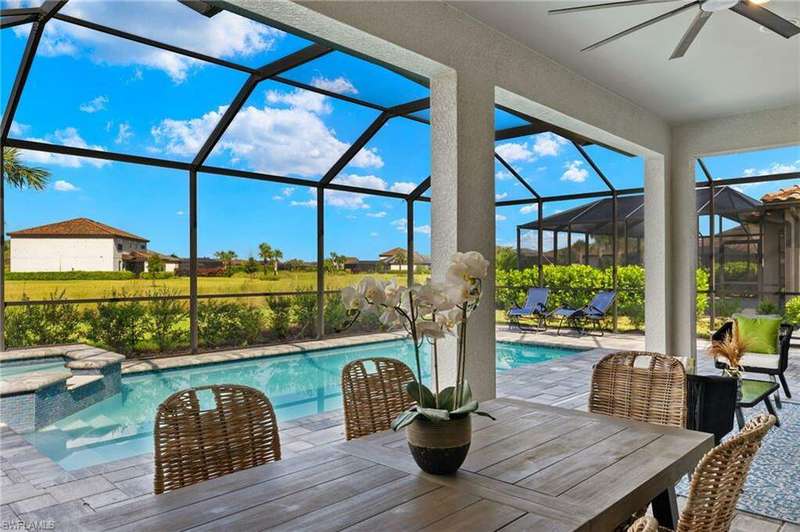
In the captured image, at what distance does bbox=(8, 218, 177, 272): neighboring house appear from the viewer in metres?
7.96

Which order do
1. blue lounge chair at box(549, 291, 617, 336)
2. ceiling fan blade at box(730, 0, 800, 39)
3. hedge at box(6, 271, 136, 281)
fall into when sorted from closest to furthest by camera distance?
ceiling fan blade at box(730, 0, 800, 39), hedge at box(6, 271, 136, 281), blue lounge chair at box(549, 291, 617, 336)

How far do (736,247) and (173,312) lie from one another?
9.24 m

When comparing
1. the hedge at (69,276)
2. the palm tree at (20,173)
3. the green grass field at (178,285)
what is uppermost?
the palm tree at (20,173)

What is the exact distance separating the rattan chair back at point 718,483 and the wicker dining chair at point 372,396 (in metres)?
1.24

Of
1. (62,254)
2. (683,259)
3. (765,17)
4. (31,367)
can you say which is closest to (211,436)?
(765,17)

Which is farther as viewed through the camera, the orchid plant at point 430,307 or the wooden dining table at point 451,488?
the orchid plant at point 430,307

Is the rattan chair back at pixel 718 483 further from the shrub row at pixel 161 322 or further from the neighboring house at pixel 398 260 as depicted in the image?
the neighboring house at pixel 398 260

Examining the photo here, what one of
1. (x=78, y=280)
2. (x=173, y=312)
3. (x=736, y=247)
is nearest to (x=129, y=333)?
(x=173, y=312)

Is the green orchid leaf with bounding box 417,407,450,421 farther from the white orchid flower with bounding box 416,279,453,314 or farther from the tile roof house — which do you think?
the tile roof house

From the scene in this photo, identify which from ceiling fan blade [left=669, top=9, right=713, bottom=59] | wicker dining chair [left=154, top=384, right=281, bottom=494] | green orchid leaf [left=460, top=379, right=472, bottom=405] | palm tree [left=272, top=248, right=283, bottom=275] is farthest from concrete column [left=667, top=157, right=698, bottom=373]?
palm tree [left=272, top=248, right=283, bottom=275]

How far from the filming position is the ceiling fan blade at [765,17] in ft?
8.51

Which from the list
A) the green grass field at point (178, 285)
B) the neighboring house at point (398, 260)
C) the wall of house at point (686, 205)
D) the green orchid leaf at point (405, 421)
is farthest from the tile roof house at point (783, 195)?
the green orchid leaf at point (405, 421)

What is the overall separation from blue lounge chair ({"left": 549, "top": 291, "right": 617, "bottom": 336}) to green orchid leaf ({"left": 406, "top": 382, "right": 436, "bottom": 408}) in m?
9.30

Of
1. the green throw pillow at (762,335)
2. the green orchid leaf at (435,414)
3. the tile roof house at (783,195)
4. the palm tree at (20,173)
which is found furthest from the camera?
the tile roof house at (783,195)
